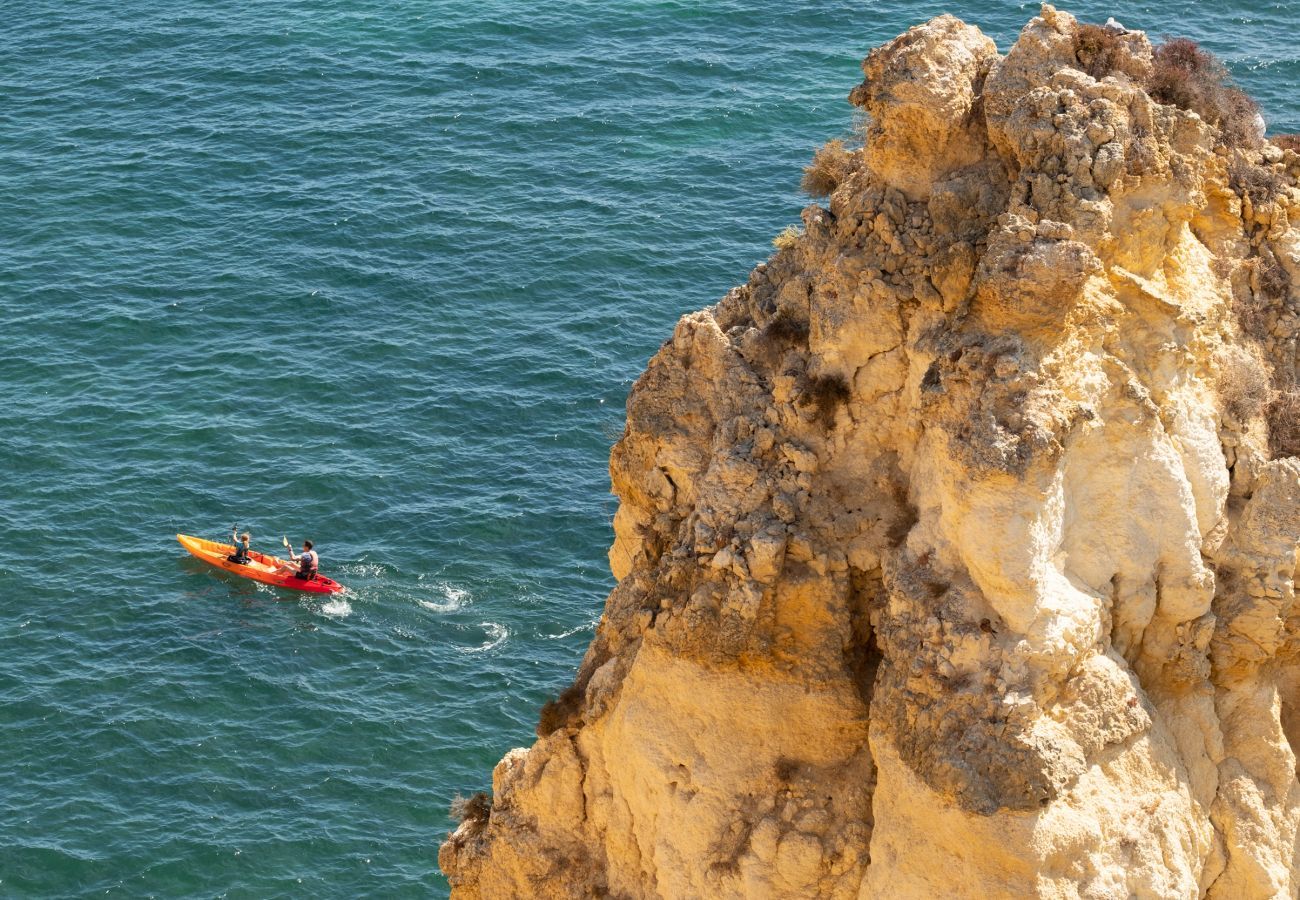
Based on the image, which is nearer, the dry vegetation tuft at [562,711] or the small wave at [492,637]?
the dry vegetation tuft at [562,711]

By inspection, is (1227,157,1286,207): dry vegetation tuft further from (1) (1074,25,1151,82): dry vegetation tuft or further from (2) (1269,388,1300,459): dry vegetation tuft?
(2) (1269,388,1300,459): dry vegetation tuft

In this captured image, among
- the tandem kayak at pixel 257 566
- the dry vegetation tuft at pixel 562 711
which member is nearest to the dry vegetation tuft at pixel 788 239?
the dry vegetation tuft at pixel 562 711

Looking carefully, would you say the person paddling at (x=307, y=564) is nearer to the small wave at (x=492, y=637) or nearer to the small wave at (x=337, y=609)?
the small wave at (x=337, y=609)

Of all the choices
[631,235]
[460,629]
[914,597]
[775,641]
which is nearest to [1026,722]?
[914,597]

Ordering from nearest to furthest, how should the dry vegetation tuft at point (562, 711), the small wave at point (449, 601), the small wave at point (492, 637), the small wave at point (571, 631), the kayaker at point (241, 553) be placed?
the dry vegetation tuft at point (562, 711), the small wave at point (492, 637), the small wave at point (571, 631), the small wave at point (449, 601), the kayaker at point (241, 553)

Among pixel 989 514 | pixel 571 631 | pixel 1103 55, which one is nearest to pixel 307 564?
pixel 571 631

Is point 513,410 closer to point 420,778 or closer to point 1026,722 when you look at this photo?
point 420,778

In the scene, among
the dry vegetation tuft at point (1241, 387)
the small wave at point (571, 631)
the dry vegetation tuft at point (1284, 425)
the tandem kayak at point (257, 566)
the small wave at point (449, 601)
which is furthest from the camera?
the tandem kayak at point (257, 566)
